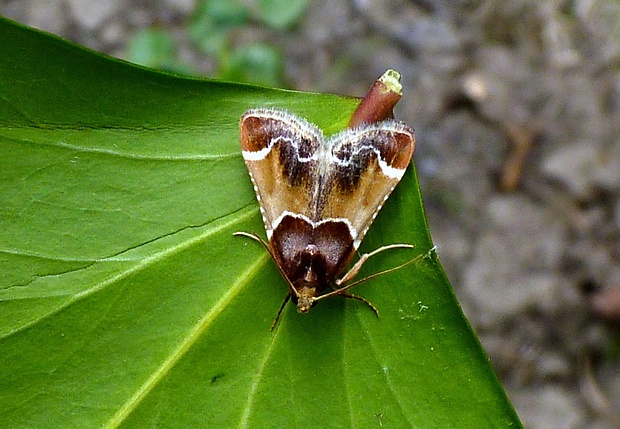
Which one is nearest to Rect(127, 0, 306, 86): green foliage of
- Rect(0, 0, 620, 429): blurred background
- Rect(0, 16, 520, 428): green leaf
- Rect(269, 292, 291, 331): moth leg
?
Rect(0, 0, 620, 429): blurred background

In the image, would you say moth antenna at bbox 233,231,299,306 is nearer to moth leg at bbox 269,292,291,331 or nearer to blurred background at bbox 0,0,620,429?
moth leg at bbox 269,292,291,331

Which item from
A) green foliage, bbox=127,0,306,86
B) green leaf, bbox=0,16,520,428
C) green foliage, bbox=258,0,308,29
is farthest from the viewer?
green foliage, bbox=127,0,306,86

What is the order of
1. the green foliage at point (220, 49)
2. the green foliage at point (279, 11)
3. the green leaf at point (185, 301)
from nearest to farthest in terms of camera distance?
the green leaf at point (185, 301)
the green foliage at point (279, 11)
the green foliage at point (220, 49)

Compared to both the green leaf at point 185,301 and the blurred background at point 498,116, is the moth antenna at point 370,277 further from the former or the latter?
the blurred background at point 498,116

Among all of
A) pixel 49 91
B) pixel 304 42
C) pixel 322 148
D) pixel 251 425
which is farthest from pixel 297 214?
pixel 304 42

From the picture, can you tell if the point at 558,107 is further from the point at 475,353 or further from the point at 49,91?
the point at 49,91

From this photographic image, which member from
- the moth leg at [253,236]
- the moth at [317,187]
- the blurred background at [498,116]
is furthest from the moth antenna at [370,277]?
the blurred background at [498,116]

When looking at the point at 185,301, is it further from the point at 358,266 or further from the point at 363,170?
the point at 363,170
